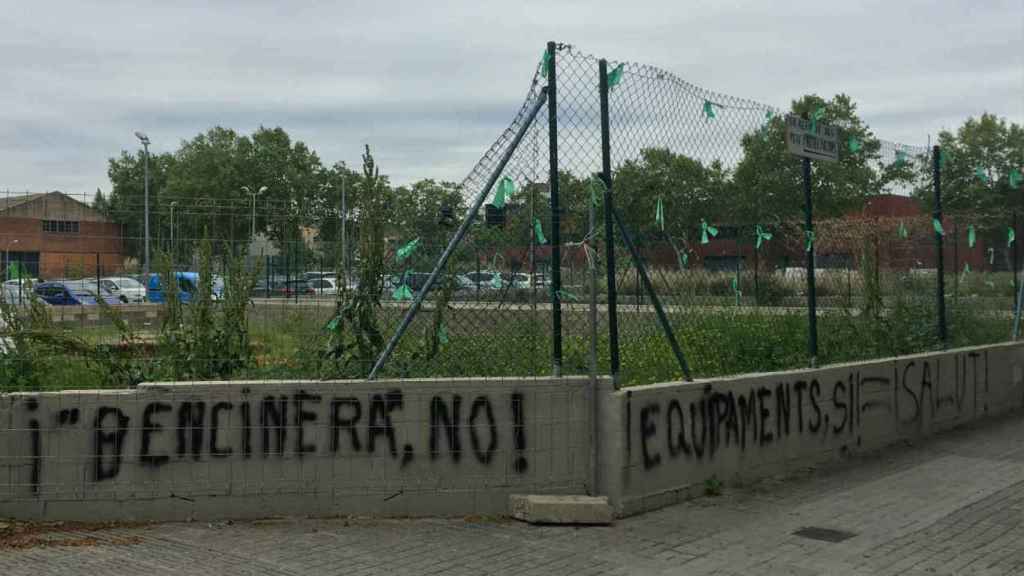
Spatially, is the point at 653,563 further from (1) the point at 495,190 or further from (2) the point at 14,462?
(2) the point at 14,462

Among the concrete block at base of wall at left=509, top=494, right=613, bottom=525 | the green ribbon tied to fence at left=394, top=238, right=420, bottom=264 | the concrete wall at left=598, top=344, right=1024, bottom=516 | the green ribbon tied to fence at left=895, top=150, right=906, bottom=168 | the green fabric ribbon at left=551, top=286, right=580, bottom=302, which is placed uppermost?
the green ribbon tied to fence at left=895, top=150, right=906, bottom=168

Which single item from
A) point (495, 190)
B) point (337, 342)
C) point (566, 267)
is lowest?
point (337, 342)

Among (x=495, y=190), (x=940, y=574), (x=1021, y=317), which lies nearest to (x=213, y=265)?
(x=495, y=190)

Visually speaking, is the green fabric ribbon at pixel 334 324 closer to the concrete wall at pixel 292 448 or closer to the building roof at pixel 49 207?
the concrete wall at pixel 292 448

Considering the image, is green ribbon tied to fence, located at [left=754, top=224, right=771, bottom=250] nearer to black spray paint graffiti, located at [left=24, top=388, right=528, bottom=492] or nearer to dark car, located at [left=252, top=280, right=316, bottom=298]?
black spray paint graffiti, located at [left=24, top=388, right=528, bottom=492]

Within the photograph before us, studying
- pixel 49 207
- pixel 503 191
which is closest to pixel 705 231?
pixel 503 191

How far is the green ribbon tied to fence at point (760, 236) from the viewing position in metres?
7.96

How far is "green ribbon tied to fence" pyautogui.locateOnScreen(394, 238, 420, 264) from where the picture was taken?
639 centimetres

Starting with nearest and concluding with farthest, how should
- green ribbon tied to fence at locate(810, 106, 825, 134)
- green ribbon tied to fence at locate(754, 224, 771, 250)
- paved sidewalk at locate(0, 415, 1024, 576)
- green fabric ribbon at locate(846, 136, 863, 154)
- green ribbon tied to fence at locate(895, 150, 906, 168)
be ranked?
1. paved sidewalk at locate(0, 415, 1024, 576)
2. green ribbon tied to fence at locate(810, 106, 825, 134)
3. green ribbon tied to fence at locate(754, 224, 771, 250)
4. green fabric ribbon at locate(846, 136, 863, 154)
5. green ribbon tied to fence at locate(895, 150, 906, 168)

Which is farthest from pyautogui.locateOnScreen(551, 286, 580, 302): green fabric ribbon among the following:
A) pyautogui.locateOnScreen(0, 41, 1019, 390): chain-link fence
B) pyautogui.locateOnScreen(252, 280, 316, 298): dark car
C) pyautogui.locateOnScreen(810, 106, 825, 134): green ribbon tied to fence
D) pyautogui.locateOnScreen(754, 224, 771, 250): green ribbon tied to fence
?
pyautogui.locateOnScreen(810, 106, 825, 134): green ribbon tied to fence

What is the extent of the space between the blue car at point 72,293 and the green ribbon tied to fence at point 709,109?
17.1ft

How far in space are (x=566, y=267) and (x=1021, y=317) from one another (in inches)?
343

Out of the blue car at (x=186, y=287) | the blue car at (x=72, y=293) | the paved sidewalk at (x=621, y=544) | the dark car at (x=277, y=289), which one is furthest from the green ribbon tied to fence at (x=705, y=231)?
the blue car at (x=72, y=293)

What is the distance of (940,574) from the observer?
4.84m
